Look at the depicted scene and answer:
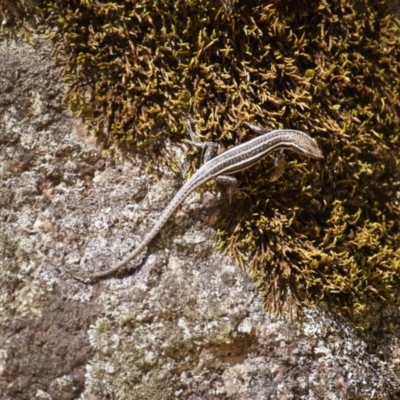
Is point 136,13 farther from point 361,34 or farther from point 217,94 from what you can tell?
point 361,34

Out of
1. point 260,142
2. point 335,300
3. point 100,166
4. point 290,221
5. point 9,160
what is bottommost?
point 335,300

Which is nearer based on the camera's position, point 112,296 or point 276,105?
point 112,296

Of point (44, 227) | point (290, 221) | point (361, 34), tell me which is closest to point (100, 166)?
point (44, 227)

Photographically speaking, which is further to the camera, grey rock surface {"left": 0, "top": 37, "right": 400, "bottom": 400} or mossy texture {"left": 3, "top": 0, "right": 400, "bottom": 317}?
mossy texture {"left": 3, "top": 0, "right": 400, "bottom": 317}

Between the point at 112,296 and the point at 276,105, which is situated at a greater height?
the point at 276,105
